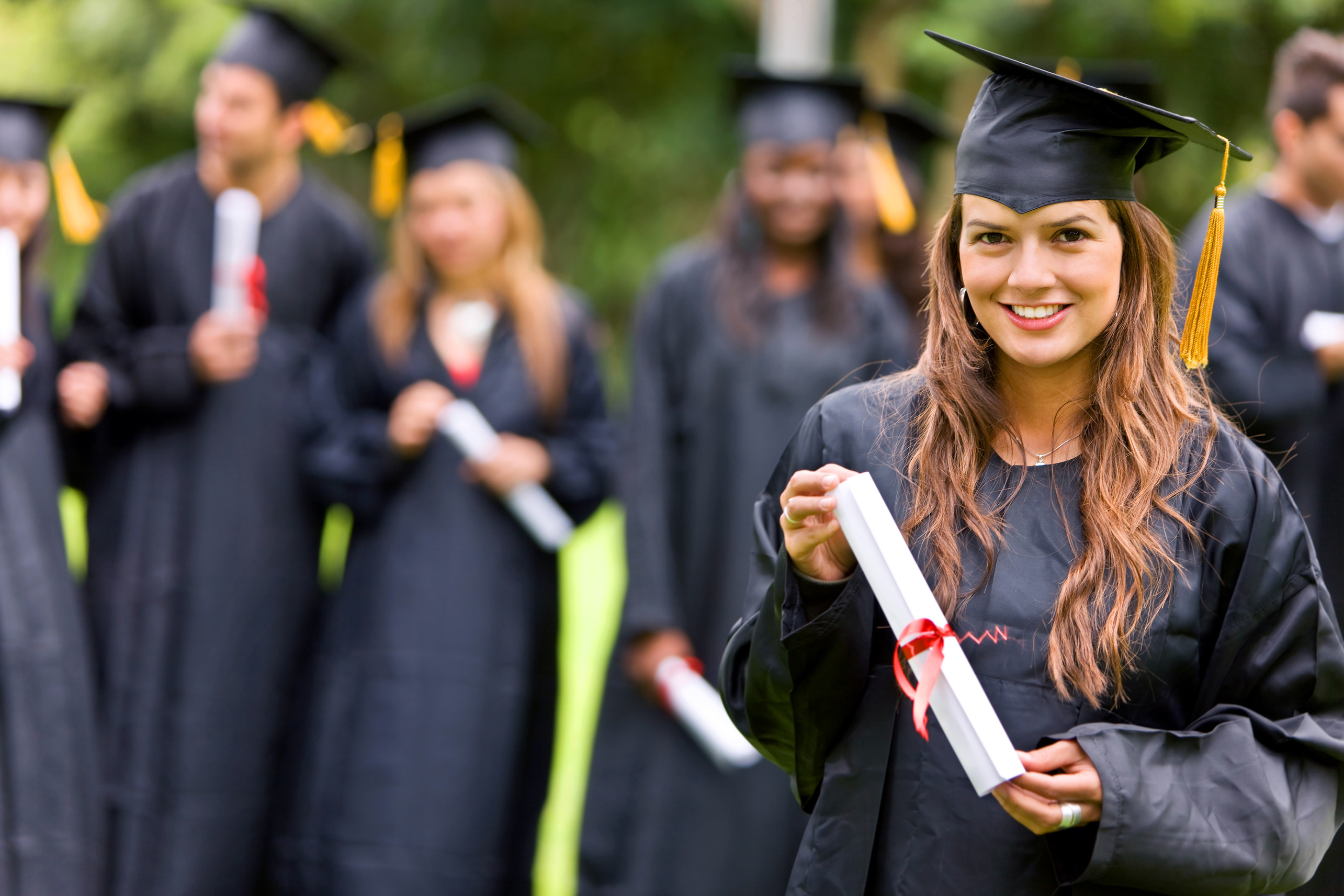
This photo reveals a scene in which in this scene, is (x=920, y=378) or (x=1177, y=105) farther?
(x=1177, y=105)

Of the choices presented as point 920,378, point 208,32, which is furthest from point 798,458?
point 208,32

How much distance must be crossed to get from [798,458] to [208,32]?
946 cm

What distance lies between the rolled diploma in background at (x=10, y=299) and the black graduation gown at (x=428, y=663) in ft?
3.23

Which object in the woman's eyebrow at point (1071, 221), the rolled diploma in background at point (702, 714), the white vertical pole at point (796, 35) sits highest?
the white vertical pole at point (796, 35)

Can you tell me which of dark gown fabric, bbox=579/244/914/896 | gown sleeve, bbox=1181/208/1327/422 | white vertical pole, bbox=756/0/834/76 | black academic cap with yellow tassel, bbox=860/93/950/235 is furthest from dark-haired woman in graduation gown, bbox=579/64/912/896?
white vertical pole, bbox=756/0/834/76

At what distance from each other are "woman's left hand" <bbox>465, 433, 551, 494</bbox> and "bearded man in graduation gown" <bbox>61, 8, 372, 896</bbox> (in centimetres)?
71

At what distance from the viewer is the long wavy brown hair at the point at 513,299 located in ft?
15.3

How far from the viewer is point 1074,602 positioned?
1.99 m

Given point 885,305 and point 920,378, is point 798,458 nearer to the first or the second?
point 920,378

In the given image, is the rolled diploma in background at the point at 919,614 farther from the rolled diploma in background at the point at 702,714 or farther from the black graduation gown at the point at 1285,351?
the rolled diploma in background at the point at 702,714

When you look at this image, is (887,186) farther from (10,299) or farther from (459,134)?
(10,299)

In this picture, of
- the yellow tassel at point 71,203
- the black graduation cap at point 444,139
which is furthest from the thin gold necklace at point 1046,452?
the yellow tassel at point 71,203

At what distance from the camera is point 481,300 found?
15.5ft

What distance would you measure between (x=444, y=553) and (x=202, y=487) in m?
0.83
